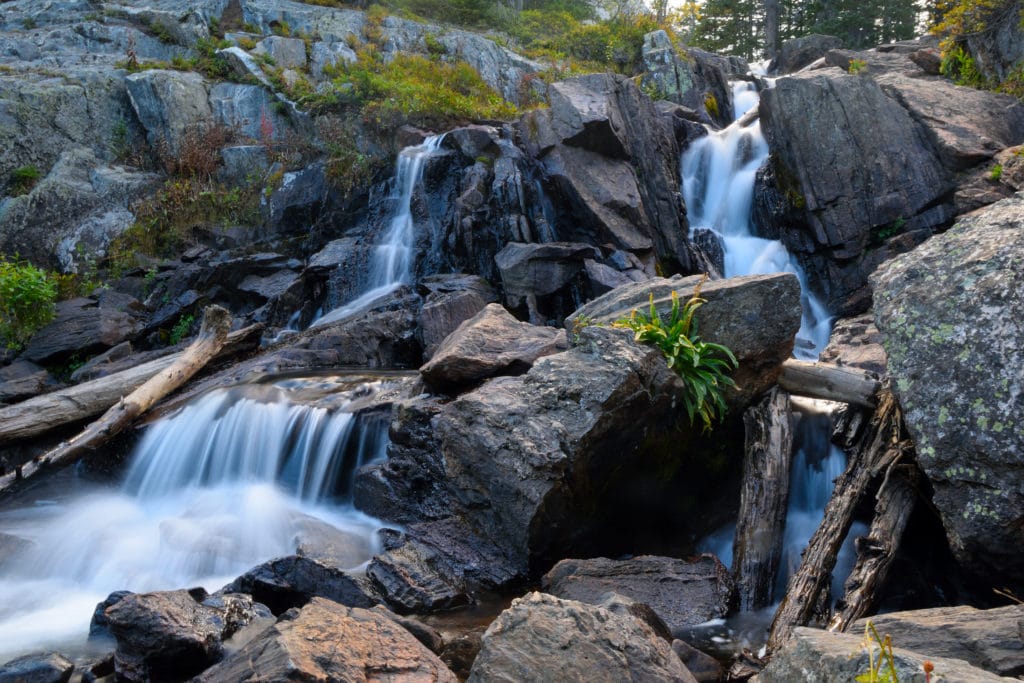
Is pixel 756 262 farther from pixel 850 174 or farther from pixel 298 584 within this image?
pixel 298 584

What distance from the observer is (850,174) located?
41.7 ft

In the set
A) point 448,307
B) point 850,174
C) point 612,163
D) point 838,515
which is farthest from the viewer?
point 612,163

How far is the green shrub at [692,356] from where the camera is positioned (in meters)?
6.57

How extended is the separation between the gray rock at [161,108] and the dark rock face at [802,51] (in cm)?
1893

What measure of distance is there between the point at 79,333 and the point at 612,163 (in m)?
10.4

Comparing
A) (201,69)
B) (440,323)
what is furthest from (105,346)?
(201,69)

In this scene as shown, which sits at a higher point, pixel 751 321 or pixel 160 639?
pixel 751 321

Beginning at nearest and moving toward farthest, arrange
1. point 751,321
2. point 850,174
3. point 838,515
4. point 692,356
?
point 838,515 → point 692,356 → point 751,321 → point 850,174

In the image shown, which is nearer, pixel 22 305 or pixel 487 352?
pixel 487 352

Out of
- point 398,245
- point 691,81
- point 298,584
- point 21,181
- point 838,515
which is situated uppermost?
point 691,81

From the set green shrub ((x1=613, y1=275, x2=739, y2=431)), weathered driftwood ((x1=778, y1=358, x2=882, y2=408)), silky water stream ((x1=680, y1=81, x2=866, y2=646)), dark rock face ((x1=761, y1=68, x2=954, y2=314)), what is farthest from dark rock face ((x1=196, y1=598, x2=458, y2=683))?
dark rock face ((x1=761, y1=68, x2=954, y2=314))

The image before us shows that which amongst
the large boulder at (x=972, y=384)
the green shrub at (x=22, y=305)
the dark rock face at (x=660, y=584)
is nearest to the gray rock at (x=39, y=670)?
the dark rock face at (x=660, y=584)

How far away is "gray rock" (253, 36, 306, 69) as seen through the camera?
73.5 ft

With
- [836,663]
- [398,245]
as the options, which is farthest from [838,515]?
[398,245]
